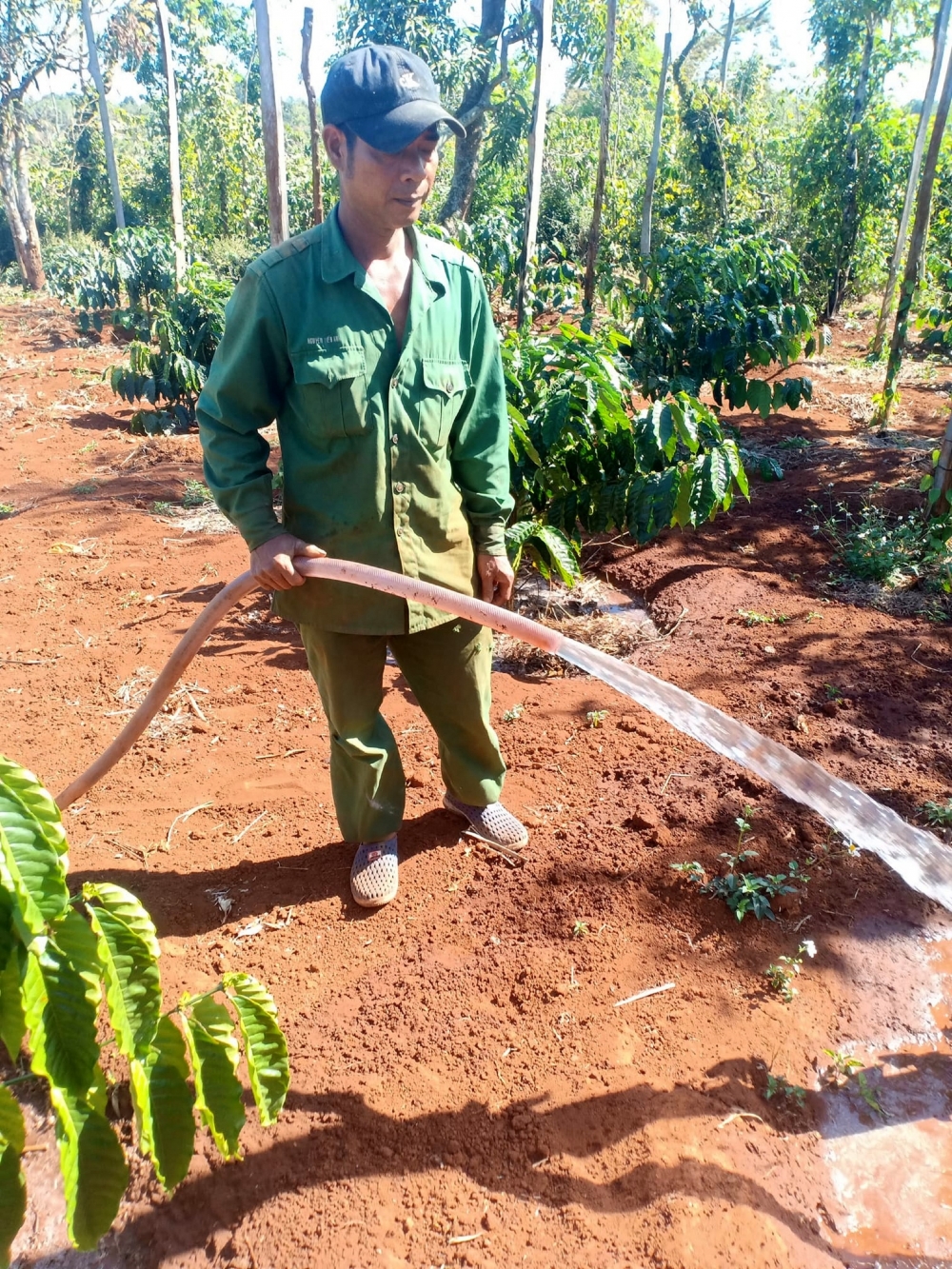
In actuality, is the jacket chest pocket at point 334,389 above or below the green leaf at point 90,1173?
above

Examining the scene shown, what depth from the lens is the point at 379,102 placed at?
5.28 ft

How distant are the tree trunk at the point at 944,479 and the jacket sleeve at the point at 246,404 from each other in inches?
142

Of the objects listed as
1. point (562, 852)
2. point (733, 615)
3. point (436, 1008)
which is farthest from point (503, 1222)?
point (733, 615)

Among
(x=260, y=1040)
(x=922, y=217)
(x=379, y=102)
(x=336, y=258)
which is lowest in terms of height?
(x=260, y=1040)

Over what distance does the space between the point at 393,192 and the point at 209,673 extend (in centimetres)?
211

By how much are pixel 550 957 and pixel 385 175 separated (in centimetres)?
166

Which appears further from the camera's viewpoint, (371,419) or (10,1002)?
(371,419)

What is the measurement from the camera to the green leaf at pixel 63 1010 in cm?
106

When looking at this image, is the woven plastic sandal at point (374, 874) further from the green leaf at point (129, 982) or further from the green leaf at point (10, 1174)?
the green leaf at point (10, 1174)

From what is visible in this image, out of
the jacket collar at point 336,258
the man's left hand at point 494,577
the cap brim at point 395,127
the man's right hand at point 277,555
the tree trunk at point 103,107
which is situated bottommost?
the man's left hand at point 494,577

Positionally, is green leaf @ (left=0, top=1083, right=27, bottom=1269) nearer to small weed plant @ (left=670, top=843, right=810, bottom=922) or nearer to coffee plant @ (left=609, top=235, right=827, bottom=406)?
small weed plant @ (left=670, top=843, right=810, bottom=922)

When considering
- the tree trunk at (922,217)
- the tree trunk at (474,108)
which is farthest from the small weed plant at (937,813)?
the tree trunk at (474,108)

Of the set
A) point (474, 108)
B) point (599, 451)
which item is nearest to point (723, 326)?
point (599, 451)

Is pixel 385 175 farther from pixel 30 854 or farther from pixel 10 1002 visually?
pixel 10 1002
